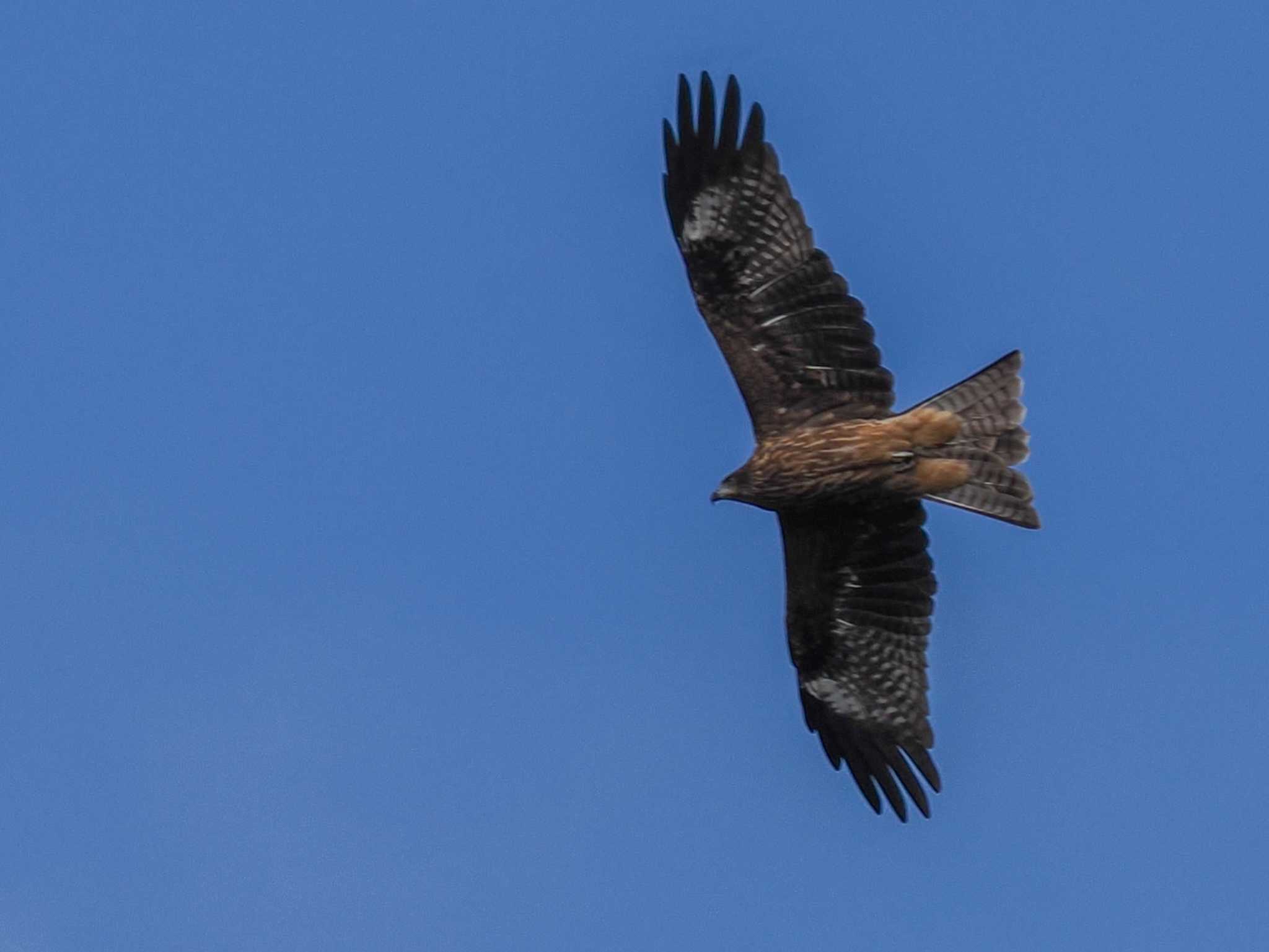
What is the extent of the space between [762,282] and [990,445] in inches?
60.6

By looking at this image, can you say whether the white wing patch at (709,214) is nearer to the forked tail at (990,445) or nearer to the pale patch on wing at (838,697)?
the forked tail at (990,445)

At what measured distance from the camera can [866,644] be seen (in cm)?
1295

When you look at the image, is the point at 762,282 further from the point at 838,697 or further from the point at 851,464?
the point at 838,697

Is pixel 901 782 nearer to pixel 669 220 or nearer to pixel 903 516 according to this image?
pixel 903 516

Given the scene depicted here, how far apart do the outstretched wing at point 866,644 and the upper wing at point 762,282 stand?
0.84 m

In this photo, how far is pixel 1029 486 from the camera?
1209 cm

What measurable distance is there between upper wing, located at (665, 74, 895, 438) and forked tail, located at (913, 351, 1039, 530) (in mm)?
410

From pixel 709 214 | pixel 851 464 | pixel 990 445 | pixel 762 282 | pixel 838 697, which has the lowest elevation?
pixel 838 697

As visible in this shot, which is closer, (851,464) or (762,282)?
(851,464)

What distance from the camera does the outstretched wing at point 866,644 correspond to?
12633 millimetres

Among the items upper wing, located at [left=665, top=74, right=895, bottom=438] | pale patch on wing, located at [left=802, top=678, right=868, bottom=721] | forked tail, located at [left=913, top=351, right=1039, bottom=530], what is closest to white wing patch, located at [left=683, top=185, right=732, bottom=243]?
upper wing, located at [left=665, top=74, right=895, bottom=438]

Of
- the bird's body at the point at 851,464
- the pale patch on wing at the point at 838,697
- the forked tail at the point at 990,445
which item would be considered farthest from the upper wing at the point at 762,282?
the pale patch on wing at the point at 838,697

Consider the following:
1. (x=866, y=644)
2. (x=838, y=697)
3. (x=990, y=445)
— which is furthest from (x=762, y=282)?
(x=838, y=697)

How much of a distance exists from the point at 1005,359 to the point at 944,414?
1.64 feet
